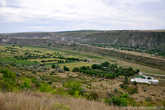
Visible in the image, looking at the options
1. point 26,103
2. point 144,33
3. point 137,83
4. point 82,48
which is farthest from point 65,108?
point 144,33

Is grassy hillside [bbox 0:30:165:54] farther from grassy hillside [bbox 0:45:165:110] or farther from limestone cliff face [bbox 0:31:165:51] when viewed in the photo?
grassy hillside [bbox 0:45:165:110]

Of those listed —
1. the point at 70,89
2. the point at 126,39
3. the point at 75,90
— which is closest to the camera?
the point at 75,90

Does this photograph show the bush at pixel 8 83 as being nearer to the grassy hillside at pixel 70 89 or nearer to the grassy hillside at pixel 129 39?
the grassy hillside at pixel 70 89

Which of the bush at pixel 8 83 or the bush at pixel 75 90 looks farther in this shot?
the bush at pixel 75 90

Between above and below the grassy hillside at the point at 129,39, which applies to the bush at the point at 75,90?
below

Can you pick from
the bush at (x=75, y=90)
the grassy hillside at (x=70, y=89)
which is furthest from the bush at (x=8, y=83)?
the bush at (x=75, y=90)

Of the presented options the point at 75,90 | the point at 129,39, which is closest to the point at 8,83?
the point at 75,90

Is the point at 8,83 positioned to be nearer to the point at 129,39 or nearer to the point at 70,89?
the point at 70,89

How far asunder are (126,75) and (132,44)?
227 ft

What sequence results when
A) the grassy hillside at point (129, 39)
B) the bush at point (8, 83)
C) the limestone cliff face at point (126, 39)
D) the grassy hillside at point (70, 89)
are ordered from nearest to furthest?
the grassy hillside at point (70, 89) < the bush at point (8, 83) < the grassy hillside at point (129, 39) < the limestone cliff face at point (126, 39)

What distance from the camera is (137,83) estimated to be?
3216cm

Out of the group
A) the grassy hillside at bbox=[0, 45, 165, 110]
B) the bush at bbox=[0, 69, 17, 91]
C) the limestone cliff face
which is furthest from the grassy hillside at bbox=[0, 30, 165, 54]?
the bush at bbox=[0, 69, 17, 91]

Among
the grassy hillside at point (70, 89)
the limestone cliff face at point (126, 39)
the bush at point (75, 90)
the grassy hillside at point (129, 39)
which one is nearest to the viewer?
the grassy hillside at point (70, 89)

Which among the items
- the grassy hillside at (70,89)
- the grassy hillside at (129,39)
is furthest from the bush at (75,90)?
the grassy hillside at (129,39)
